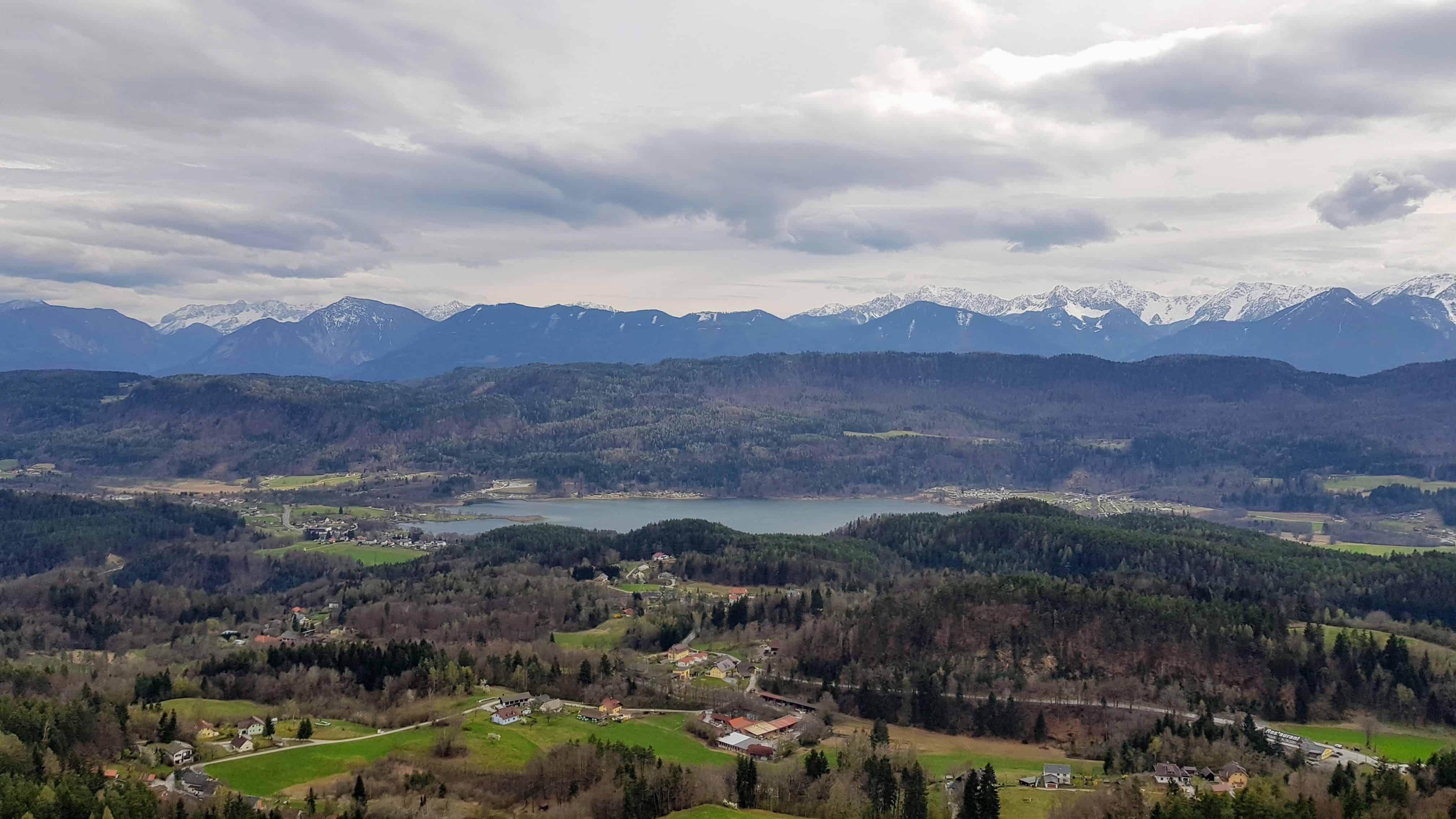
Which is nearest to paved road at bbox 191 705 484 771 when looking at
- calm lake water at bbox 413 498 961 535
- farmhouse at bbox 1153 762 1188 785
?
farmhouse at bbox 1153 762 1188 785

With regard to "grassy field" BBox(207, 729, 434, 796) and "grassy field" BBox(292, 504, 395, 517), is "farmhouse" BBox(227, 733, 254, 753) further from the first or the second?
"grassy field" BBox(292, 504, 395, 517)

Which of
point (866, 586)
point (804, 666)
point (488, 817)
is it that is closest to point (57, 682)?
point (488, 817)

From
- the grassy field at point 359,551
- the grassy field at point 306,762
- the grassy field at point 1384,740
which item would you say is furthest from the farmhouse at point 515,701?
the grassy field at point 359,551

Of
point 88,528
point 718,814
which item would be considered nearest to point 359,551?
point 88,528

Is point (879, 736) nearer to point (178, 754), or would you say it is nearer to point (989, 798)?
point (989, 798)

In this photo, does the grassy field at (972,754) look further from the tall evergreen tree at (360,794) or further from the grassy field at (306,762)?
the tall evergreen tree at (360,794)

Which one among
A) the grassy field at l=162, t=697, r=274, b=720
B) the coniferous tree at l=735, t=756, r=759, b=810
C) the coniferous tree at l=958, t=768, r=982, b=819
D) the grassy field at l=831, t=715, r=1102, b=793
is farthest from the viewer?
the grassy field at l=162, t=697, r=274, b=720
